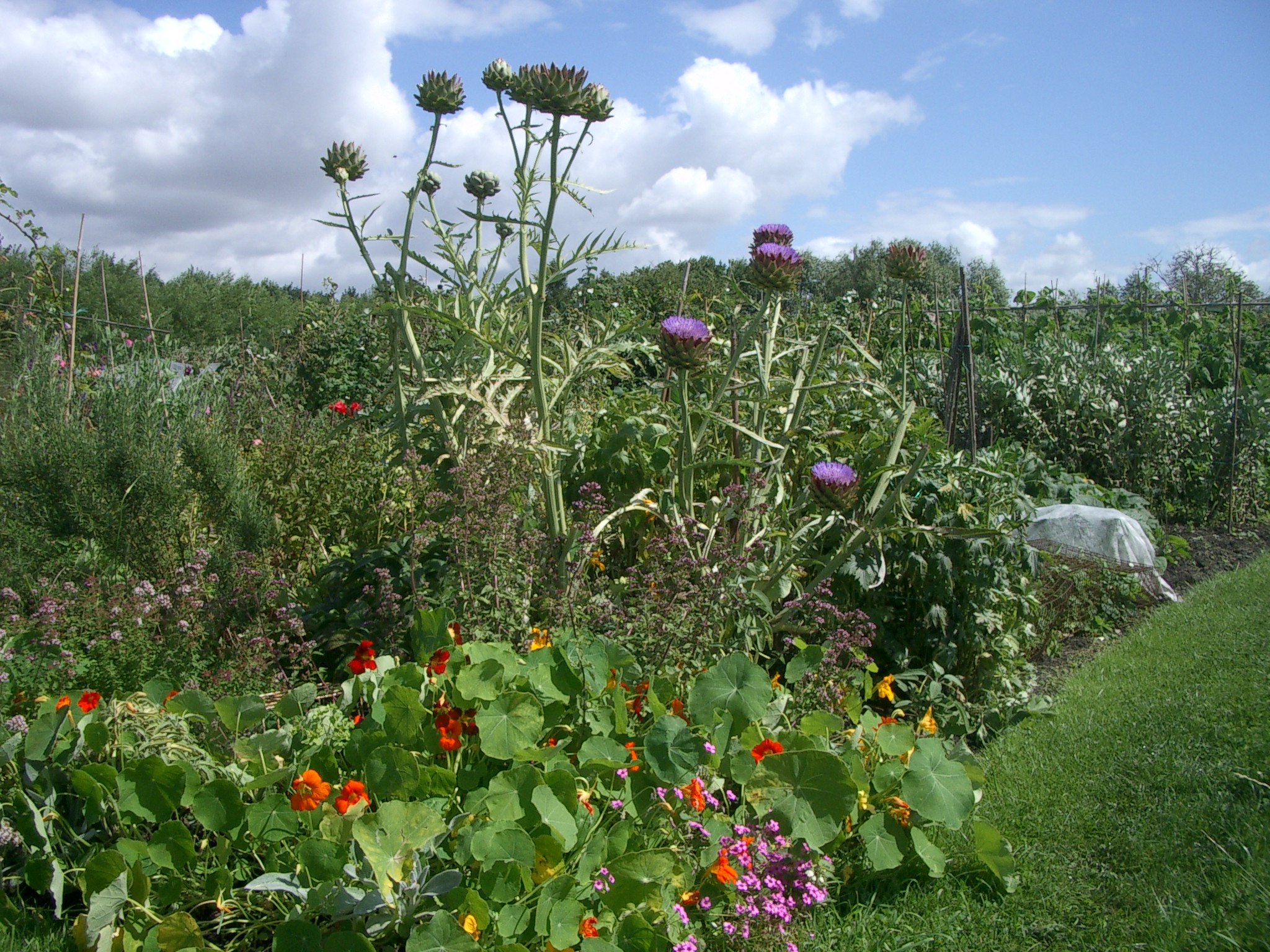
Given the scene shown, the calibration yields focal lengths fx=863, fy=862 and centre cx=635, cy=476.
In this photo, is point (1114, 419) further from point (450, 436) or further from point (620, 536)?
point (450, 436)

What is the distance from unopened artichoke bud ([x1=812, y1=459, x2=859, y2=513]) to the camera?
271 cm

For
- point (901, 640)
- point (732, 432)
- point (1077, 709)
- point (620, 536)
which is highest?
point (732, 432)

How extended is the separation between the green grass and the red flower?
3.20 ft

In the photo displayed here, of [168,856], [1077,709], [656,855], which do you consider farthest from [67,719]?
[1077,709]

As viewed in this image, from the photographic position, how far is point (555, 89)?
101 inches

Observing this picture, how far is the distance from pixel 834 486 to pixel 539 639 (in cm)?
107

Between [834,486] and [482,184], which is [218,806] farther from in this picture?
[482,184]

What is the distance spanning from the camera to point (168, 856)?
1.58m

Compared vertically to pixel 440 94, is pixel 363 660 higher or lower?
lower

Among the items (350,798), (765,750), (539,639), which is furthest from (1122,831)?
(350,798)

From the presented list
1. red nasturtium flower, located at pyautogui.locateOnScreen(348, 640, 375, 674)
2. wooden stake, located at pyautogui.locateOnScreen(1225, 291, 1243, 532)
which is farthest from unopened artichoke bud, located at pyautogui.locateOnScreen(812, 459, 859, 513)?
wooden stake, located at pyautogui.locateOnScreen(1225, 291, 1243, 532)

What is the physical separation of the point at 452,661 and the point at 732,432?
69.1 inches

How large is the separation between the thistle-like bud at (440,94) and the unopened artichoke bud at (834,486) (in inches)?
68.2

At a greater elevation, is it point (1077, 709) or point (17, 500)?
point (17, 500)
